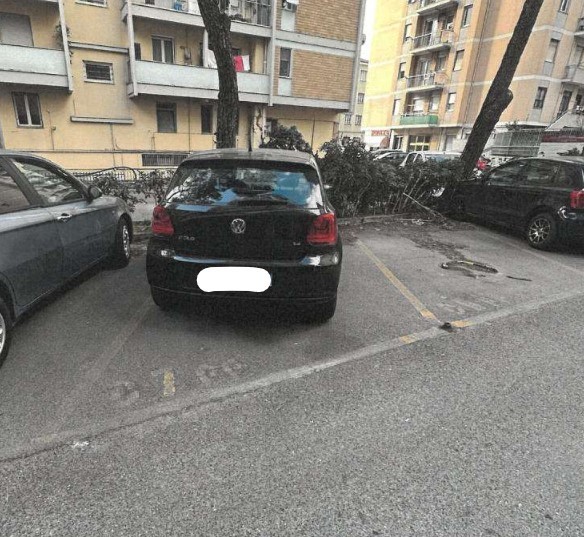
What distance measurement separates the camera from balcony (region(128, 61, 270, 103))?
17750 mm

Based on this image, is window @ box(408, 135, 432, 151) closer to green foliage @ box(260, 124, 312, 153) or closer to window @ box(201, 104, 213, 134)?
window @ box(201, 104, 213, 134)

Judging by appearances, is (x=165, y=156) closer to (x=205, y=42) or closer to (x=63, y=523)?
(x=205, y=42)

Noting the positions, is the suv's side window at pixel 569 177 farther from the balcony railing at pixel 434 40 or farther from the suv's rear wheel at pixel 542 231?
the balcony railing at pixel 434 40

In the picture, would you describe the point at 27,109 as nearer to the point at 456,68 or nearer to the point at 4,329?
the point at 4,329

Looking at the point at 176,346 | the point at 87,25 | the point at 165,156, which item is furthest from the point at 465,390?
the point at 87,25

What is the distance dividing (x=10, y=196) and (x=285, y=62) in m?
20.4

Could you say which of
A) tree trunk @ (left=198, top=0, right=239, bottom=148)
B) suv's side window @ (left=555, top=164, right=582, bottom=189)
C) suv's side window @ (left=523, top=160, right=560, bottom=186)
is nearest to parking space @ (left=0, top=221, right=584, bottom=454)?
suv's side window @ (left=555, top=164, right=582, bottom=189)

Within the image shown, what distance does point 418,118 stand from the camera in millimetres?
38125

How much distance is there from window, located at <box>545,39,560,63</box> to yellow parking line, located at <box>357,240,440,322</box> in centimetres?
3408

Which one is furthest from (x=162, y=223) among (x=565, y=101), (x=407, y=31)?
(x=407, y=31)

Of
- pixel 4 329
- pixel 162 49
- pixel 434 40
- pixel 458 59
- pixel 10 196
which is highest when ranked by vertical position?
pixel 434 40

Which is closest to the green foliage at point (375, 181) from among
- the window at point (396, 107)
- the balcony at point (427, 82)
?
the balcony at point (427, 82)

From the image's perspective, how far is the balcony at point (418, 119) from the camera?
37031 millimetres

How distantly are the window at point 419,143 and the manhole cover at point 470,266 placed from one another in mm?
36049
